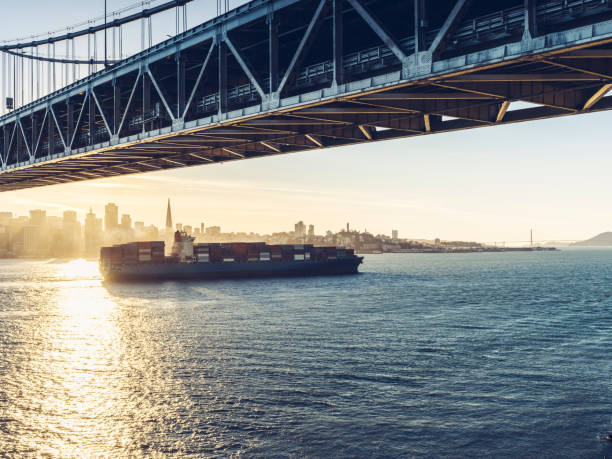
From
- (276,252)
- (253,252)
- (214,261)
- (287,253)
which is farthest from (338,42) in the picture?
(287,253)

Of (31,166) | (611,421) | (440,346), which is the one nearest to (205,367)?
(440,346)

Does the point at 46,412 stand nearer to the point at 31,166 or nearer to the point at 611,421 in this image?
the point at 611,421

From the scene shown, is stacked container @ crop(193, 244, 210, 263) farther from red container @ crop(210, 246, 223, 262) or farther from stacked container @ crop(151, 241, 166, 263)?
stacked container @ crop(151, 241, 166, 263)

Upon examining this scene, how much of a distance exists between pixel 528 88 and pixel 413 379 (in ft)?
45.3

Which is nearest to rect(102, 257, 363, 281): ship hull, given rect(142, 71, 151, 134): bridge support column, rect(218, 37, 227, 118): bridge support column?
rect(142, 71, 151, 134): bridge support column

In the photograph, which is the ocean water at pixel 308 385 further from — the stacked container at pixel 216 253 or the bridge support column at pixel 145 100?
the stacked container at pixel 216 253

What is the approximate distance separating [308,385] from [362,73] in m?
14.5

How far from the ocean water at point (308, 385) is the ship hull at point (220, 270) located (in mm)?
43598

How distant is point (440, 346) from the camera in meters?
30.7

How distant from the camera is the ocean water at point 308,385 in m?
16.8

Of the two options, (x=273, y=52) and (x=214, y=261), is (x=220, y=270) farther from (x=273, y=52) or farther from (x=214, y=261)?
(x=273, y=52)

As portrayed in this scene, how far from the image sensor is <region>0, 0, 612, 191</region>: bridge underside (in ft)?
63.6

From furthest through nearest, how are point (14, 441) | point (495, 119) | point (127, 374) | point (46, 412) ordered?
point (495, 119) → point (127, 374) → point (46, 412) → point (14, 441)

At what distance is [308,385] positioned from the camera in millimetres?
22125
